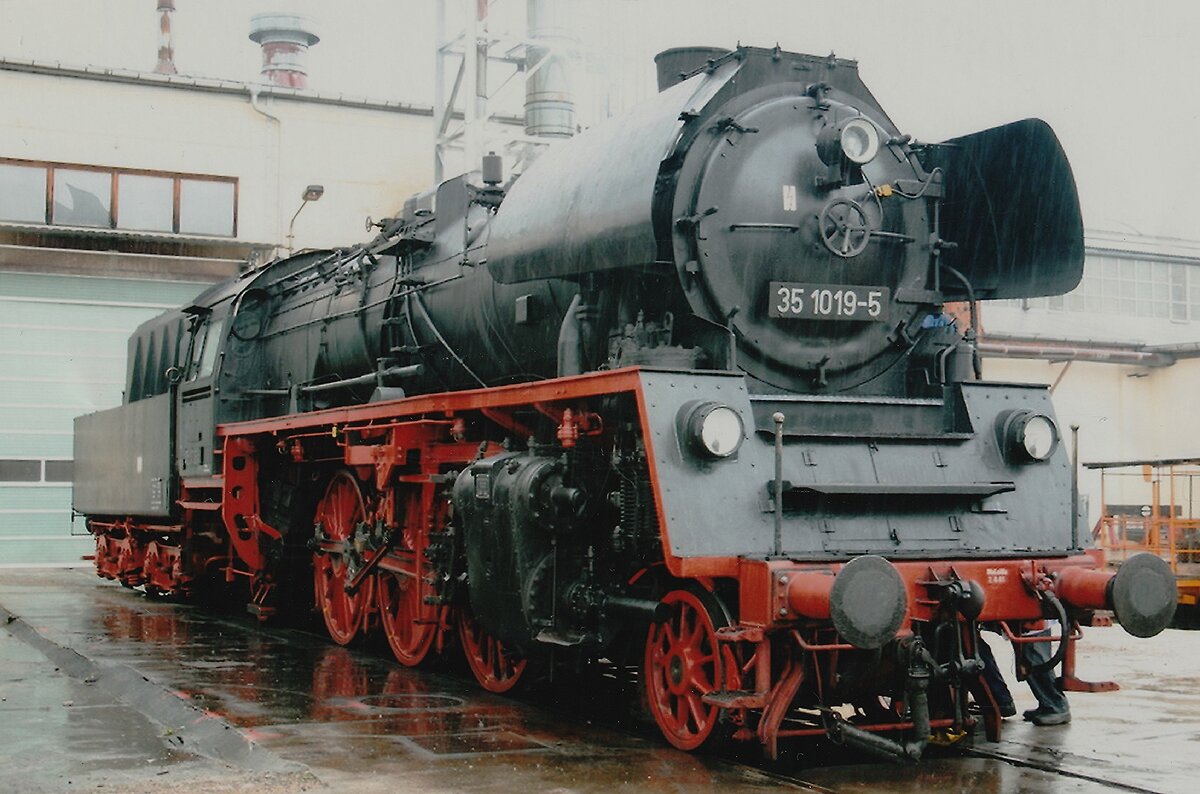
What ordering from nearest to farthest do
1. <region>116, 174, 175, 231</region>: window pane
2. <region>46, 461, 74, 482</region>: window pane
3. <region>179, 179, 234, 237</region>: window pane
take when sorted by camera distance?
<region>46, 461, 74, 482</region>: window pane → <region>116, 174, 175, 231</region>: window pane → <region>179, 179, 234, 237</region>: window pane

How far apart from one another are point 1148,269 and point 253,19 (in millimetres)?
20913

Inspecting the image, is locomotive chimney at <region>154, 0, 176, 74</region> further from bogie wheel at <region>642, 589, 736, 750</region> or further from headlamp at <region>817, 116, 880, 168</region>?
bogie wheel at <region>642, 589, 736, 750</region>

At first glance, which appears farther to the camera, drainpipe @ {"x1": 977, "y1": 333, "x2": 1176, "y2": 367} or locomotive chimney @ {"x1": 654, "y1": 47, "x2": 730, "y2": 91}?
drainpipe @ {"x1": 977, "y1": 333, "x2": 1176, "y2": 367}

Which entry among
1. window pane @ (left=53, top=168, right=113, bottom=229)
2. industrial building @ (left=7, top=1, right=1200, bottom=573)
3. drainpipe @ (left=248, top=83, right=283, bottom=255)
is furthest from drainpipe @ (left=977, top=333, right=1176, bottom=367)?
window pane @ (left=53, top=168, right=113, bottom=229)

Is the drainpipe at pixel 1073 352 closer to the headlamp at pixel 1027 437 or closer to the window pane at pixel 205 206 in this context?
the window pane at pixel 205 206

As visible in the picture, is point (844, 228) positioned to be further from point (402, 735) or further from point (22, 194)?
point (22, 194)

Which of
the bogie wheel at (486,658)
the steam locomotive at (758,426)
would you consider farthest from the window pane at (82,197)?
the bogie wheel at (486,658)

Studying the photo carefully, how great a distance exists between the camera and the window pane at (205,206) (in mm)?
23234

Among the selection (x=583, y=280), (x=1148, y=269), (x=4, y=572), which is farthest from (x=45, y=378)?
(x=1148, y=269)

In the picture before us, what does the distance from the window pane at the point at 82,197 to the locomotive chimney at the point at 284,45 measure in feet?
33.7

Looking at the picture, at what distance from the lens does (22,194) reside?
22234mm

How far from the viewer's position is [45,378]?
2258cm

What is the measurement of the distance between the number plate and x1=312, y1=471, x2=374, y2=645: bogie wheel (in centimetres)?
444

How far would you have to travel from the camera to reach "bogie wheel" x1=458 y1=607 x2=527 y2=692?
27.4ft
